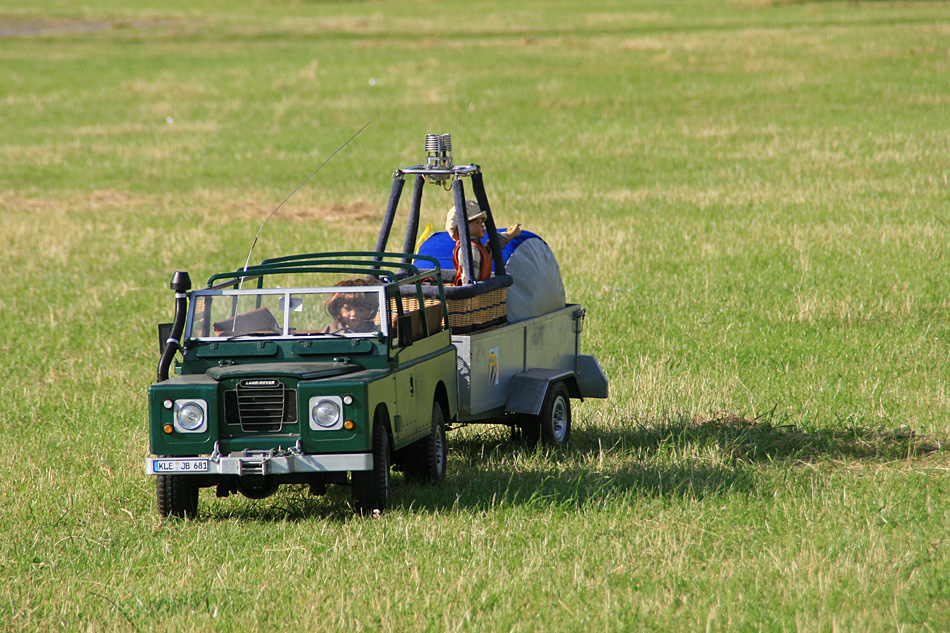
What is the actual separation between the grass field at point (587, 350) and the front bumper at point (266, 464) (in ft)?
1.50

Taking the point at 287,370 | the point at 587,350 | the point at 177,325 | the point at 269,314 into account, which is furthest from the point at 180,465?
the point at 587,350

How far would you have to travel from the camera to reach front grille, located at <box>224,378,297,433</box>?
7648 mm

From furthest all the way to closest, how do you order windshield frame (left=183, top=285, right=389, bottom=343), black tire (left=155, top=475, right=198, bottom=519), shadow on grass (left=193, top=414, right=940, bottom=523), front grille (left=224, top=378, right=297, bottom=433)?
shadow on grass (left=193, top=414, right=940, bottom=523)
windshield frame (left=183, top=285, right=389, bottom=343)
black tire (left=155, top=475, right=198, bottom=519)
front grille (left=224, top=378, right=297, bottom=433)

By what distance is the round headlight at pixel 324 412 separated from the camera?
7.53m

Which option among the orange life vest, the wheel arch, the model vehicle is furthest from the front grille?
the orange life vest

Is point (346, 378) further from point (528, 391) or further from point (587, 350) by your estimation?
point (587, 350)

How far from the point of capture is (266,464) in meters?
7.42

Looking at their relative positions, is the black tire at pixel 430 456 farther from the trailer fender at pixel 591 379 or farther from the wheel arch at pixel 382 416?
the trailer fender at pixel 591 379

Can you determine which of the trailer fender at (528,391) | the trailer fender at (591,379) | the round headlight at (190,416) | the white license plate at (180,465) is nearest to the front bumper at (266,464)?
the white license plate at (180,465)

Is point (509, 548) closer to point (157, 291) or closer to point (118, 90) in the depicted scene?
point (157, 291)

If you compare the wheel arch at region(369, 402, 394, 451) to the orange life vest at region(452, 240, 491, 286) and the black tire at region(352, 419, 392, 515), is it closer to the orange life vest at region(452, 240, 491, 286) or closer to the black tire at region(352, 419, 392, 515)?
the black tire at region(352, 419, 392, 515)

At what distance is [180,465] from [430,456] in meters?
1.87

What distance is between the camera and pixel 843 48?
47.4 metres

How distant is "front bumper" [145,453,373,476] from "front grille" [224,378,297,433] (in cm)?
27
